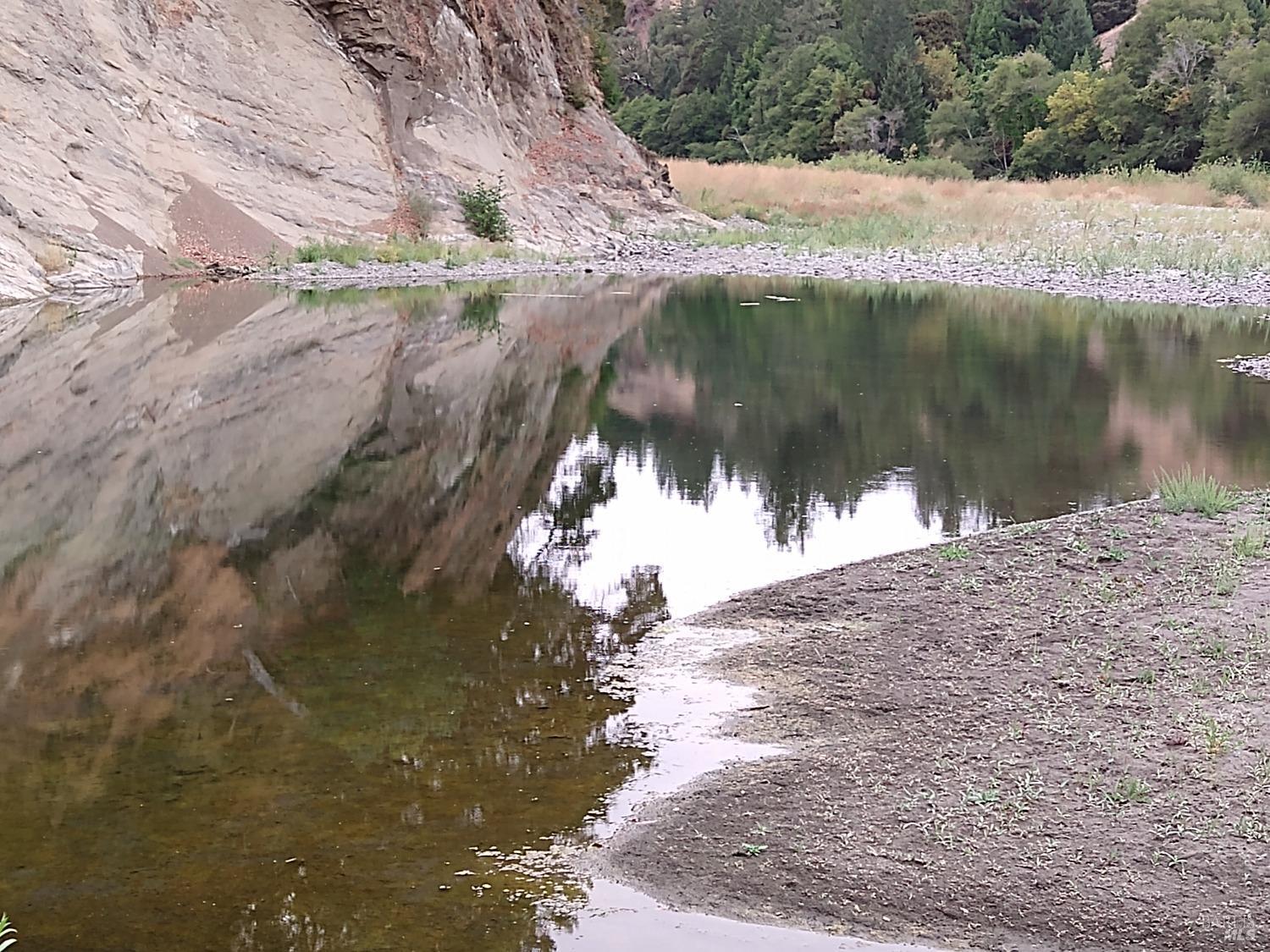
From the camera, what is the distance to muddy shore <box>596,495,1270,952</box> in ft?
14.7

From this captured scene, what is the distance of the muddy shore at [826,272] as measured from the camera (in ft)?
87.7

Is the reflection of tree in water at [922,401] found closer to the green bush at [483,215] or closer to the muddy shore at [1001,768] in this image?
the muddy shore at [1001,768]

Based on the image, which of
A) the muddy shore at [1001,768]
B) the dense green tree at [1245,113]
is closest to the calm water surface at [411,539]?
the muddy shore at [1001,768]

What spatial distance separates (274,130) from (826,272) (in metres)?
11.9

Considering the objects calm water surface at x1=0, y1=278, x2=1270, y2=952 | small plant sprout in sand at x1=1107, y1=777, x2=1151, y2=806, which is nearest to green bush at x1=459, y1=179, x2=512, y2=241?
calm water surface at x1=0, y1=278, x2=1270, y2=952

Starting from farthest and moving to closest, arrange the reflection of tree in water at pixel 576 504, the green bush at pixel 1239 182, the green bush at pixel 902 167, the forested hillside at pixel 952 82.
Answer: the forested hillside at pixel 952 82 → the green bush at pixel 902 167 → the green bush at pixel 1239 182 → the reflection of tree in water at pixel 576 504

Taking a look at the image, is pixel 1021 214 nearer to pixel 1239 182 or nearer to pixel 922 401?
pixel 1239 182

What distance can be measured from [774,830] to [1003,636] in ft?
7.29

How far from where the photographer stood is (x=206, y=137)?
3019 centimetres

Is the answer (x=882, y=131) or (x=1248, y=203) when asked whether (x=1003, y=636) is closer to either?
(x=1248, y=203)

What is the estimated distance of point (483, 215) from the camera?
34062mm

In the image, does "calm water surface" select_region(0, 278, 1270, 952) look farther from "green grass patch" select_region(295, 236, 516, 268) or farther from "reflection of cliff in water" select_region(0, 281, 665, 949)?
"green grass patch" select_region(295, 236, 516, 268)

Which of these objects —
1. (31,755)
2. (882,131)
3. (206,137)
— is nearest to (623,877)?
(31,755)

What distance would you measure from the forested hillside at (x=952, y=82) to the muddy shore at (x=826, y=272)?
14.0 metres
